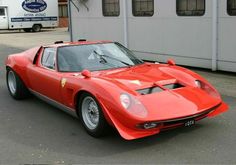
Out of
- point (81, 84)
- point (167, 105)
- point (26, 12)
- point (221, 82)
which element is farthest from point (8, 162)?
point (26, 12)

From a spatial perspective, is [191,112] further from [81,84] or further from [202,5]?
[202,5]

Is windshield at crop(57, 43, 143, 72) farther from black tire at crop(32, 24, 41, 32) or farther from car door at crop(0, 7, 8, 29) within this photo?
black tire at crop(32, 24, 41, 32)

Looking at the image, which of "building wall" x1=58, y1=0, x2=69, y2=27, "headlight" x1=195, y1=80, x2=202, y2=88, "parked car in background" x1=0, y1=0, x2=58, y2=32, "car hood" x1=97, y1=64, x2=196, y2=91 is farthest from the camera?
"building wall" x1=58, y1=0, x2=69, y2=27

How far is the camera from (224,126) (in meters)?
5.54

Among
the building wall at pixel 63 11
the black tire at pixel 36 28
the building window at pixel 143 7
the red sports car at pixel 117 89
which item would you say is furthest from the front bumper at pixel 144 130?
the building wall at pixel 63 11

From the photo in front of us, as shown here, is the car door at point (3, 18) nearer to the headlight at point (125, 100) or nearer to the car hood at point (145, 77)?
the car hood at point (145, 77)

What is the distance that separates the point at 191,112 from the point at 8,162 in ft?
7.21

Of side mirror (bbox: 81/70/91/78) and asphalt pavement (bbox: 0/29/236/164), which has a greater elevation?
side mirror (bbox: 81/70/91/78)

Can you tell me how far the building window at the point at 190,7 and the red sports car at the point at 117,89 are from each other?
13.6 feet

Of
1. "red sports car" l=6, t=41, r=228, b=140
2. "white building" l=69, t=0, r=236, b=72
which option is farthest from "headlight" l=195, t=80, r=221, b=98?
"white building" l=69, t=0, r=236, b=72

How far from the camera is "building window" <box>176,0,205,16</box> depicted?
9956 mm

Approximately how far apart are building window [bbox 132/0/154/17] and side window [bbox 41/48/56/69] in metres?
5.39

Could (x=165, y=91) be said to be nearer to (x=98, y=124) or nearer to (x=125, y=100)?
(x=125, y=100)

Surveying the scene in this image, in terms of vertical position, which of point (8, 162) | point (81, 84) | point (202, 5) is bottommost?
point (8, 162)
